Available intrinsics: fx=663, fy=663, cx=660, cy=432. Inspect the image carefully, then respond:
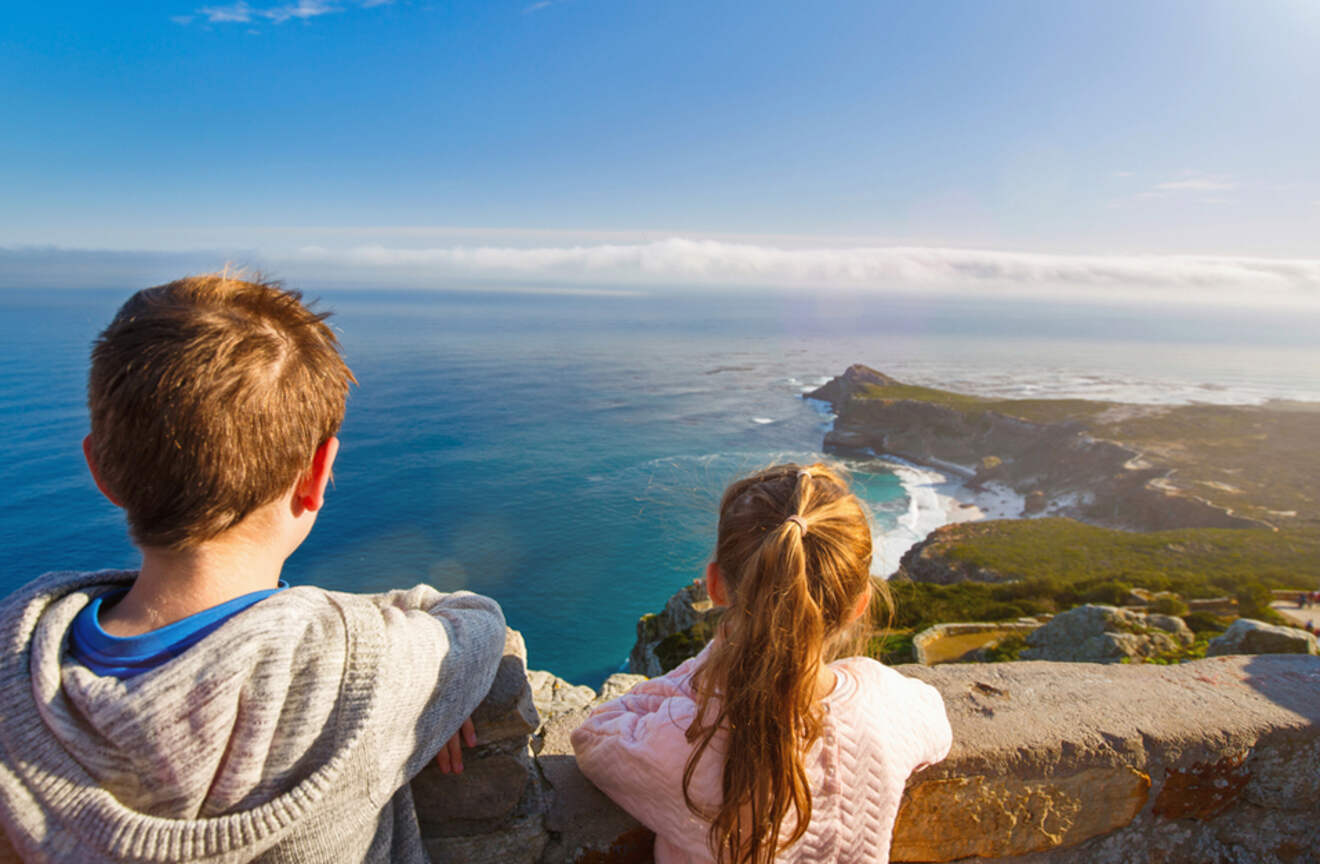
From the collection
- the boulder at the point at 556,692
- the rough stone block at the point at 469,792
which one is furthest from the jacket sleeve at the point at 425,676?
the boulder at the point at 556,692

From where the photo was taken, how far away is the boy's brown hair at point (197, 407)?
1572 mm

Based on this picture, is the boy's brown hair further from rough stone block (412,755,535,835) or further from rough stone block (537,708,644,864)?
rough stone block (537,708,644,864)

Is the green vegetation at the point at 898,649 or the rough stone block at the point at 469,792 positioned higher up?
the rough stone block at the point at 469,792

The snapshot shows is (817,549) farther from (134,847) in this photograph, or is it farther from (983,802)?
(134,847)

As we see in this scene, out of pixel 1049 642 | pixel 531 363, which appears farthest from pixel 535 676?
pixel 531 363

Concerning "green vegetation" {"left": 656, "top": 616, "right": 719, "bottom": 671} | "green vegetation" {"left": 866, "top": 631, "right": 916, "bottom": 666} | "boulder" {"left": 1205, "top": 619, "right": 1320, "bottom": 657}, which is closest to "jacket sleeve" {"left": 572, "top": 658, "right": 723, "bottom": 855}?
"boulder" {"left": 1205, "top": 619, "right": 1320, "bottom": 657}

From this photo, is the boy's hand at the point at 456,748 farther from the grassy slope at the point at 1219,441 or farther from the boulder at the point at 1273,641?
the grassy slope at the point at 1219,441

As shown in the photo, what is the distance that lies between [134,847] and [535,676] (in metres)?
10.7

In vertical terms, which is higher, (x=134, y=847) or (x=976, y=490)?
(x=134, y=847)

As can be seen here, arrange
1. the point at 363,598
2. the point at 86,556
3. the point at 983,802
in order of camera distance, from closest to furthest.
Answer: the point at 363,598 < the point at 983,802 < the point at 86,556

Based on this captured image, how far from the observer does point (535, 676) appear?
11.5 m

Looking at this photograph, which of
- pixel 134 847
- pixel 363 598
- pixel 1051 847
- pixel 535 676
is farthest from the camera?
pixel 535 676

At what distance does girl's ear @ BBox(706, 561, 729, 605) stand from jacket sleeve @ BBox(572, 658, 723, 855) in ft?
1.01

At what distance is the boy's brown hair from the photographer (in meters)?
1.57
